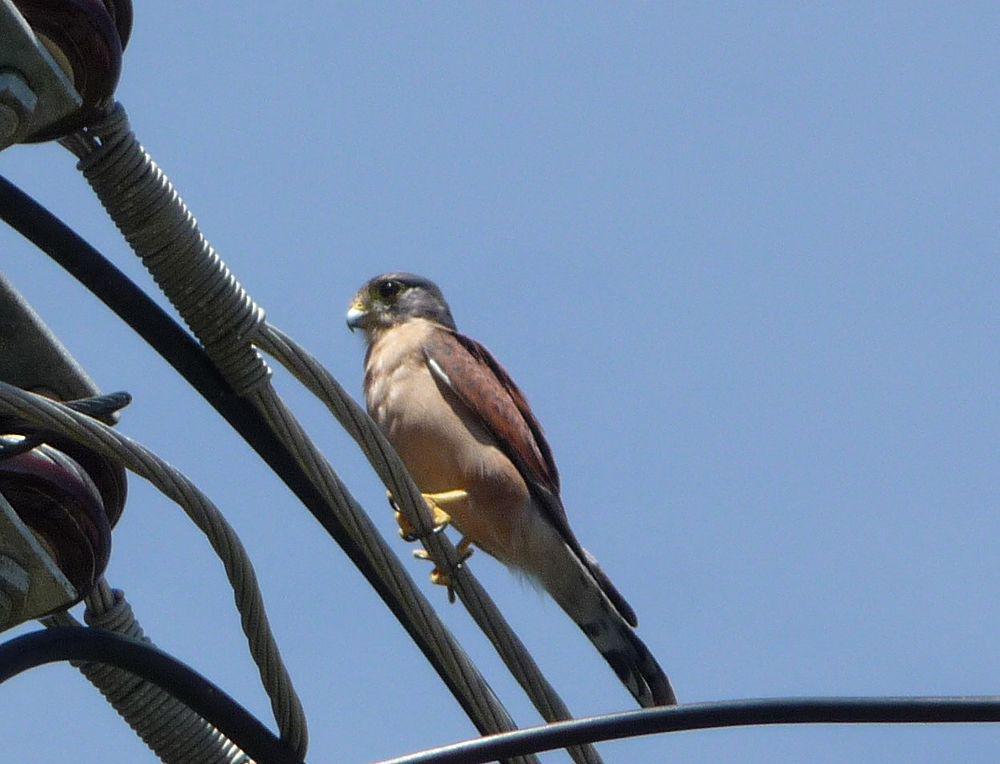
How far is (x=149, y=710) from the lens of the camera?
2736 millimetres

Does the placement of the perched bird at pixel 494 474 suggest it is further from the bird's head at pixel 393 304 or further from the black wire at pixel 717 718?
the black wire at pixel 717 718

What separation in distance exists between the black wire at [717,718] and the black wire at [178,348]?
31 centimetres

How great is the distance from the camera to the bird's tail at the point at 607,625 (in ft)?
15.6

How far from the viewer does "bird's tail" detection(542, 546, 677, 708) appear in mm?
4754

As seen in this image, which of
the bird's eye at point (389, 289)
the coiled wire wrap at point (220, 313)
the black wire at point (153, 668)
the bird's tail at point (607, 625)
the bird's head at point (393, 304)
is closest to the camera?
the black wire at point (153, 668)

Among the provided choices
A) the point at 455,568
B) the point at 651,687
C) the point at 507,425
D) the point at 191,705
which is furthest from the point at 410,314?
the point at 191,705

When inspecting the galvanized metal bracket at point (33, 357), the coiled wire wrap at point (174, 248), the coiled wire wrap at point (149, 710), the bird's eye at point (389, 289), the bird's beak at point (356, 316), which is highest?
the bird's eye at point (389, 289)

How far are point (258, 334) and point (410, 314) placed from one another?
3.84 meters

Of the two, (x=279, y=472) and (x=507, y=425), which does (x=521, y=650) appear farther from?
(x=507, y=425)

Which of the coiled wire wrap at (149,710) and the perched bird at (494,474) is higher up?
the perched bird at (494,474)

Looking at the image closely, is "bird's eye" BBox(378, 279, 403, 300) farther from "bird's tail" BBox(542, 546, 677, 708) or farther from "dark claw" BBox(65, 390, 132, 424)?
"dark claw" BBox(65, 390, 132, 424)

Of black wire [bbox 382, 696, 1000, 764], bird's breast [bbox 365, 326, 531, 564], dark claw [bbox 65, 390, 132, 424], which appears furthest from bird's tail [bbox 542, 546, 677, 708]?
dark claw [bbox 65, 390, 132, 424]

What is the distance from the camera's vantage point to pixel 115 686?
2.73 m

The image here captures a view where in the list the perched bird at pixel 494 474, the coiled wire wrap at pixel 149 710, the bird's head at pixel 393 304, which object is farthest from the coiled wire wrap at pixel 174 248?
the bird's head at pixel 393 304
